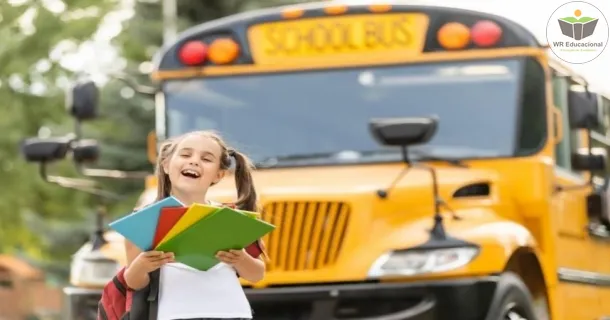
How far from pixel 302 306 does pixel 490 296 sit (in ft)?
2.49

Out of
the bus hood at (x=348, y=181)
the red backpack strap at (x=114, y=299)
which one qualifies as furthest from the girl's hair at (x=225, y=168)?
the bus hood at (x=348, y=181)

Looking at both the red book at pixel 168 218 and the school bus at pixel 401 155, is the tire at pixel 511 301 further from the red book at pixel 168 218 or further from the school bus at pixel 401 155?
the red book at pixel 168 218

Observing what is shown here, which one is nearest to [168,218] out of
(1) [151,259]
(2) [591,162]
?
(1) [151,259]

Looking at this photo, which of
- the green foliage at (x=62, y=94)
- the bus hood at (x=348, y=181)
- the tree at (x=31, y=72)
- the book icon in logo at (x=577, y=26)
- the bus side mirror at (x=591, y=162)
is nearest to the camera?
the bus hood at (x=348, y=181)

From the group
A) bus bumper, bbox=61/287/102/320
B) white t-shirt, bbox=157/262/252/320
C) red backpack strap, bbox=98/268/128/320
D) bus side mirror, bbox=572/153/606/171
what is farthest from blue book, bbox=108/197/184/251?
bus side mirror, bbox=572/153/606/171

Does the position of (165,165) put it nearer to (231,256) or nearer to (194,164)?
(194,164)

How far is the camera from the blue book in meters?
3.84

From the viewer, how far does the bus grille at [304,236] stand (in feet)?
21.3

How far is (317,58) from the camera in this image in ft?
24.8

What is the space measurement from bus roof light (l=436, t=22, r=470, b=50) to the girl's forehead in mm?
3219

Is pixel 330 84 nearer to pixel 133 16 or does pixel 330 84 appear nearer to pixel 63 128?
pixel 63 128

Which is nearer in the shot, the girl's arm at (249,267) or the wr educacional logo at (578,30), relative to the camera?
the girl's arm at (249,267)

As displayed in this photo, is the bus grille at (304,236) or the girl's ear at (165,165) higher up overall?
the girl's ear at (165,165)

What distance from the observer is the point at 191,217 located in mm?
3871
